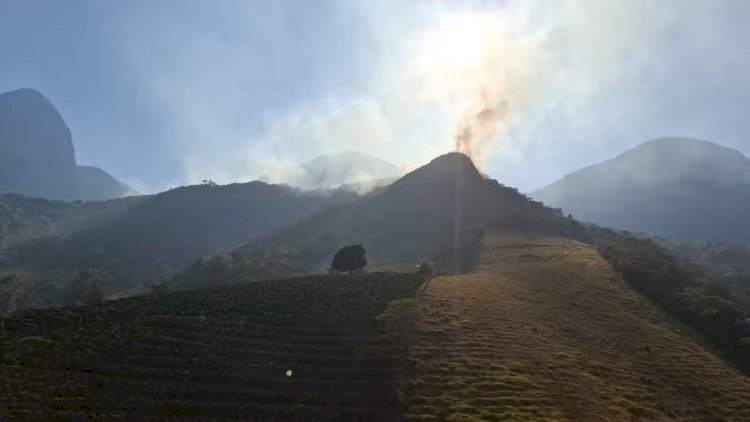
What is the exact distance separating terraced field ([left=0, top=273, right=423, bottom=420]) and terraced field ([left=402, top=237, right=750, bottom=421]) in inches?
178

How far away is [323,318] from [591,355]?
25.6 meters

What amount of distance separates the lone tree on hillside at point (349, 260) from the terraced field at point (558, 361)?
88.6 ft

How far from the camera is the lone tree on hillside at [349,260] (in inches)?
4190

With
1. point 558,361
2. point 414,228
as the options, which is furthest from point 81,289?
point 558,361

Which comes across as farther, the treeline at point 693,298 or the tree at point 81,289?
the tree at point 81,289

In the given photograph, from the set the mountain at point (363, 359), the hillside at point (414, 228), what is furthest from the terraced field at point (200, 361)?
the hillside at point (414, 228)

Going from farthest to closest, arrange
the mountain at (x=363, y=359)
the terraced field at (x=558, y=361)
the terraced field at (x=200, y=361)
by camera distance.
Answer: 1. the terraced field at (x=558, y=361)
2. the mountain at (x=363, y=359)
3. the terraced field at (x=200, y=361)

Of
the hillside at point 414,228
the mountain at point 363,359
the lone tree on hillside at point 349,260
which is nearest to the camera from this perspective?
the mountain at point 363,359

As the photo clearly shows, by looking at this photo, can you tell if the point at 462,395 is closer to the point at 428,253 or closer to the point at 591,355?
the point at 591,355

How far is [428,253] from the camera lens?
449ft

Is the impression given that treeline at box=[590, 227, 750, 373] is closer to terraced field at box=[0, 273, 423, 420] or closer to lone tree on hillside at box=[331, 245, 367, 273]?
terraced field at box=[0, 273, 423, 420]

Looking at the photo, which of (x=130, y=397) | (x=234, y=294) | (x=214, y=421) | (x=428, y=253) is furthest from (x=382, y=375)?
(x=428, y=253)

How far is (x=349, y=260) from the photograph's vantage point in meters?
107

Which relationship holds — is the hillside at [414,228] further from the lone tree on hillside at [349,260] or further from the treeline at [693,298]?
the treeline at [693,298]
